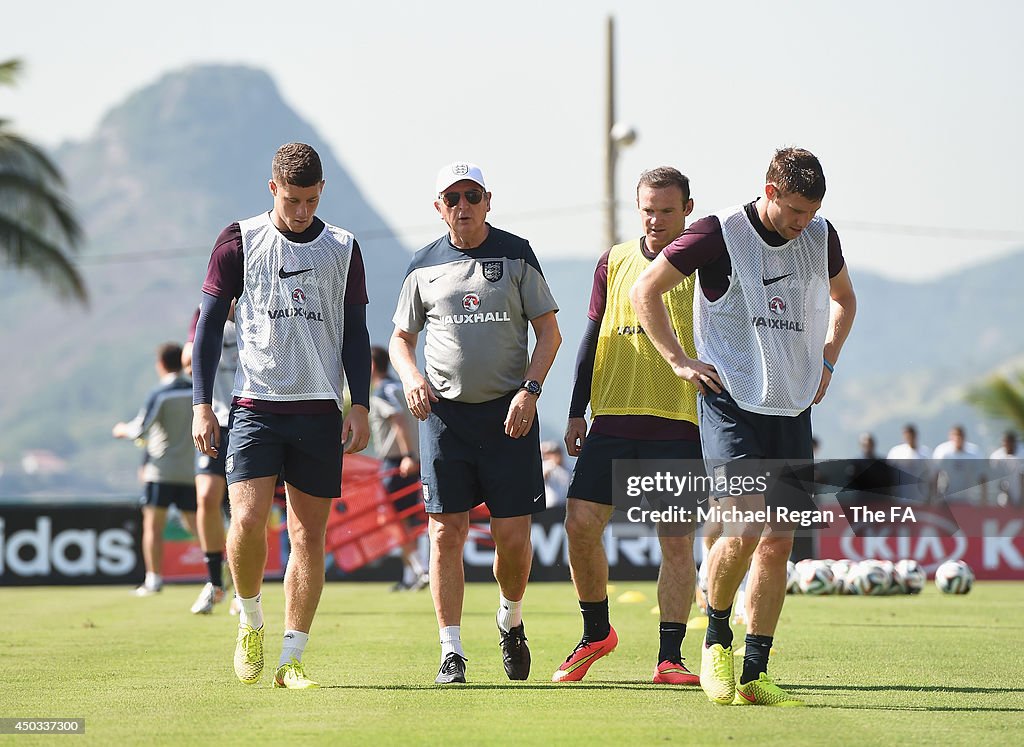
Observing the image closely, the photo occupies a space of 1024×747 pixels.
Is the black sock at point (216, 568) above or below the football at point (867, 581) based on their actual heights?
above

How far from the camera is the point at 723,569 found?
6879 millimetres

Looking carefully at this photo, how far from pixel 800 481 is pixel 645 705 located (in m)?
1.13

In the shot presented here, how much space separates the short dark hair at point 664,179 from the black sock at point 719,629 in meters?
2.15

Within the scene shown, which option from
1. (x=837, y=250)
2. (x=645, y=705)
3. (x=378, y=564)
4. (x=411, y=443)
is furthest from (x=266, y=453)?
(x=378, y=564)

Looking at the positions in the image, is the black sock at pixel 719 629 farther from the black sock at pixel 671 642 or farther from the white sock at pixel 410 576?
the white sock at pixel 410 576

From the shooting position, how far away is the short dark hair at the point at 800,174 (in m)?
6.62

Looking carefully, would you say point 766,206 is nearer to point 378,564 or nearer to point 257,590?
point 257,590

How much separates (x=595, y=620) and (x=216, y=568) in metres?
5.69

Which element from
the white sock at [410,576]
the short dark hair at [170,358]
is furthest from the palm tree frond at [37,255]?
the short dark hair at [170,358]

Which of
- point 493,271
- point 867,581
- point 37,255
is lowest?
point 867,581

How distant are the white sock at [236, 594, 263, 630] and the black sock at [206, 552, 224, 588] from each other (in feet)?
17.8

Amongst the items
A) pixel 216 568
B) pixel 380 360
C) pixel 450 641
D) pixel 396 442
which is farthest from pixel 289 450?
pixel 396 442

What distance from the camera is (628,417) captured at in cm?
794

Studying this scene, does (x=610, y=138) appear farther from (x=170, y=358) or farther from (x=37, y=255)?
(x=170, y=358)
